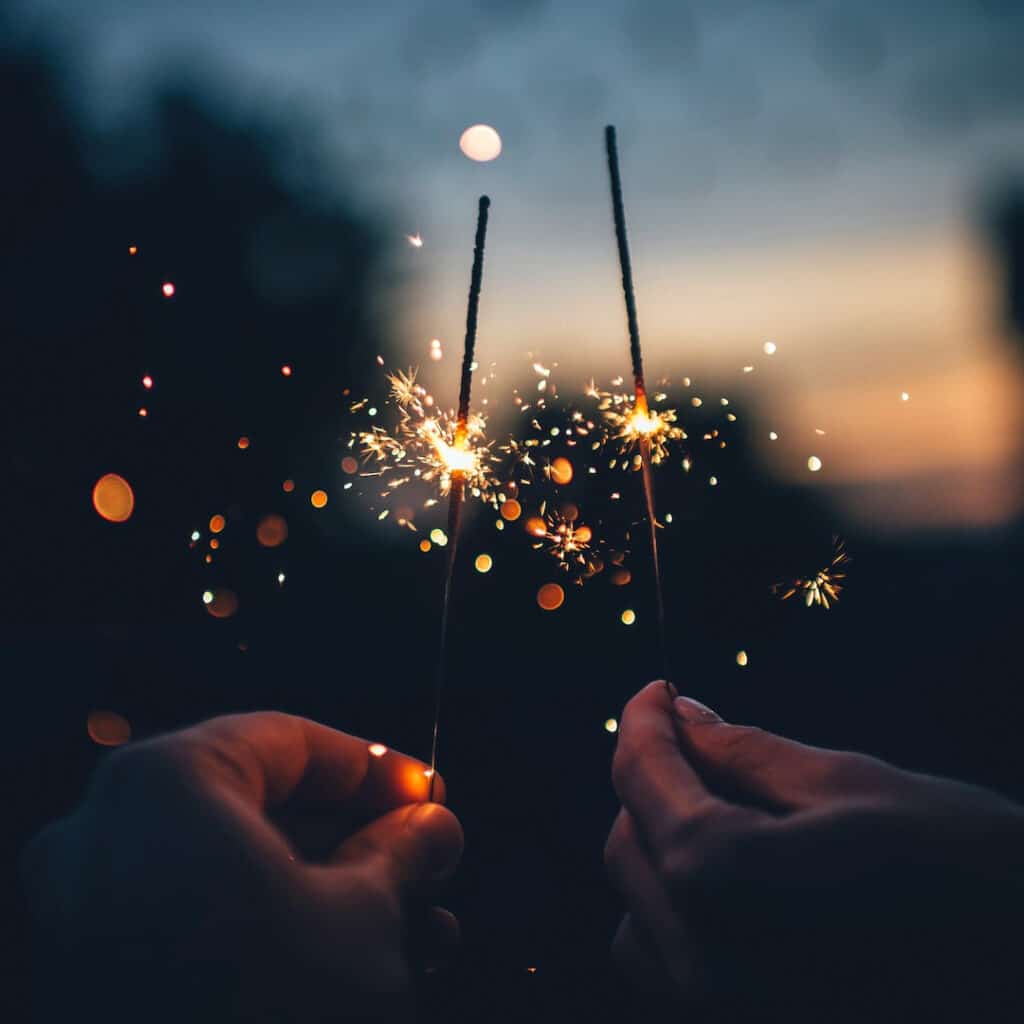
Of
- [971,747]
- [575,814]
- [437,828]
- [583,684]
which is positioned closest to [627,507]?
[583,684]

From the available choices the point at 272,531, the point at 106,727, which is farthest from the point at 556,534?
the point at 106,727

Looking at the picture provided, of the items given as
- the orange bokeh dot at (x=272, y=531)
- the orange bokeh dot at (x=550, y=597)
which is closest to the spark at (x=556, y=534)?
the orange bokeh dot at (x=550, y=597)

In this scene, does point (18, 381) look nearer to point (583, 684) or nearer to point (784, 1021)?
point (583, 684)

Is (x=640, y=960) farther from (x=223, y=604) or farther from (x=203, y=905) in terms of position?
(x=223, y=604)

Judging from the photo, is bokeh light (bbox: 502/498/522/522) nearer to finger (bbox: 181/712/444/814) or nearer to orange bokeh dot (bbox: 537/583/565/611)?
orange bokeh dot (bbox: 537/583/565/611)

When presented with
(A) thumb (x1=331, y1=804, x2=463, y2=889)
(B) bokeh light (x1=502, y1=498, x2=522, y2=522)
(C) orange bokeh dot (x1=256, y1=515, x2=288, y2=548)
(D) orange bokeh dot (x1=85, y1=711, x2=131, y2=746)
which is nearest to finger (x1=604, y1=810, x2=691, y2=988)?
(A) thumb (x1=331, y1=804, x2=463, y2=889)

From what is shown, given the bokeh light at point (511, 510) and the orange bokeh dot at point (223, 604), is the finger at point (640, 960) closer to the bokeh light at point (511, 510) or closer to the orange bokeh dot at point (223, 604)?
the orange bokeh dot at point (223, 604)
